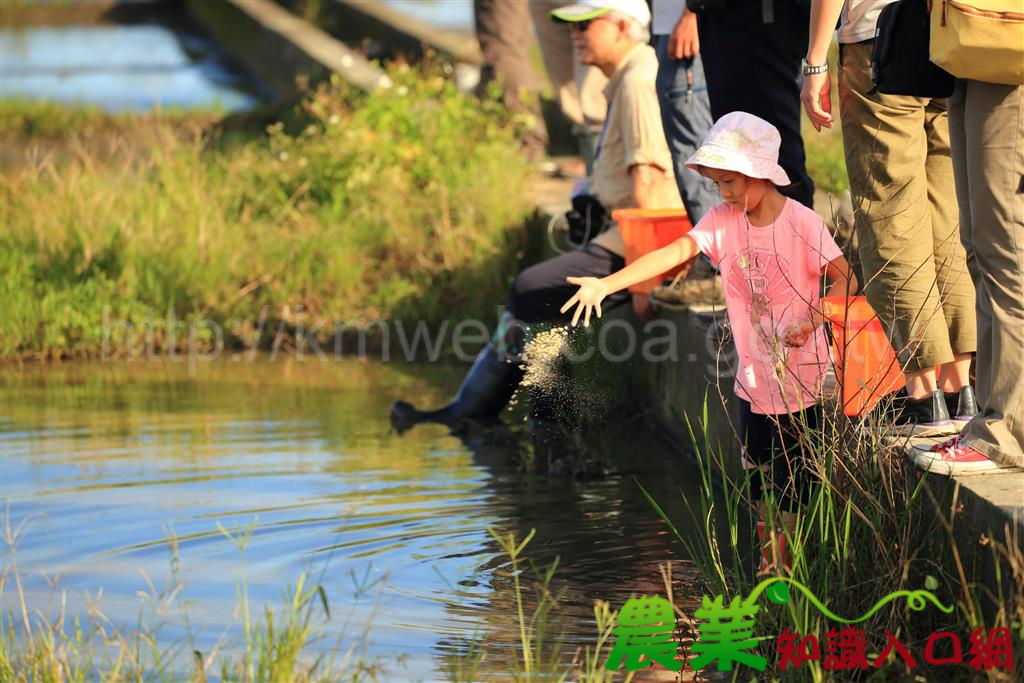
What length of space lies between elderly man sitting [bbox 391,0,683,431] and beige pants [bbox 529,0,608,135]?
1448 mm

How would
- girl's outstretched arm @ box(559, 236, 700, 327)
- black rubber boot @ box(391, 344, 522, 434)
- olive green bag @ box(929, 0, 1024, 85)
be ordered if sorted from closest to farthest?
olive green bag @ box(929, 0, 1024, 85), girl's outstretched arm @ box(559, 236, 700, 327), black rubber boot @ box(391, 344, 522, 434)

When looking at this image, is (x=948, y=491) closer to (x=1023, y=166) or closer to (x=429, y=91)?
(x=1023, y=166)

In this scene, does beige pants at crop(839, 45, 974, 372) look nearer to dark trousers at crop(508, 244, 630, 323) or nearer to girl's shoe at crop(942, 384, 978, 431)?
girl's shoe at crop(942, 384, 978, 431)

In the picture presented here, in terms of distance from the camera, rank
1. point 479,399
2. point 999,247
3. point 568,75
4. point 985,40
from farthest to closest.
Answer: point 568,75 → point 479,399 → point 999,247 → point 985,40

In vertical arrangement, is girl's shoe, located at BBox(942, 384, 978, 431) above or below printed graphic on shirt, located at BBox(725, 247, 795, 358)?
below

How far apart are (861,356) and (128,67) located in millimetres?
20540

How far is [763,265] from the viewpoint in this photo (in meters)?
4.98

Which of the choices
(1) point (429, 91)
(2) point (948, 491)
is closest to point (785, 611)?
(2) point (948, 491)

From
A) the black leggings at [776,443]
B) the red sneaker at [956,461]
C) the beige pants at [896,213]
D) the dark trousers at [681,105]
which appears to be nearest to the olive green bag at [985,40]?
the beige pants at [896,213]

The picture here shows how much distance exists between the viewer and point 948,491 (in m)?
4.29

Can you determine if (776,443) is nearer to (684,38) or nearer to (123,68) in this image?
(684,38)

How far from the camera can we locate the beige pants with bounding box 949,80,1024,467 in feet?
14.0

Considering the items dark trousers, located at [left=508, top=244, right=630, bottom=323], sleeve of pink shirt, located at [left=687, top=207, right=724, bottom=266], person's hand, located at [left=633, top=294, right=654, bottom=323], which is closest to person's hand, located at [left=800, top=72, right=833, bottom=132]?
sleeve of pink shirt, located at [left=687, top=207, right=724, bottom=266]

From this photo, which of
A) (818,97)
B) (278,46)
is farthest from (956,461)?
(278,46)
